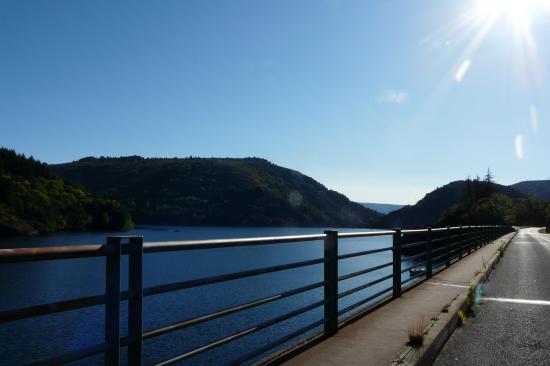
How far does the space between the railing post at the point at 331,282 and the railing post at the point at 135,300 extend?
2.89 metres

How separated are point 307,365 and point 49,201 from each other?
435 ft

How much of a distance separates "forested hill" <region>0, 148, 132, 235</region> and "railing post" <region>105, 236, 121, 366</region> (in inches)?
4653

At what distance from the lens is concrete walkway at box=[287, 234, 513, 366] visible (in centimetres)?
483

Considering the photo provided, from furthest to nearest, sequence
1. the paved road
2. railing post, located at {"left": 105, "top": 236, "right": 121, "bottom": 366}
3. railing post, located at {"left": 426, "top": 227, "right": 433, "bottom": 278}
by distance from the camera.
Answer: railing post, located at {"left": 426, "top": 227, "right": 433, "bottom": 278} → the paved road → railing post, located at {"left": 105, "top": 236, "right": 121, "bottom": 366}

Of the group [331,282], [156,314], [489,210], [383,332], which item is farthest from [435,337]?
[489,210]

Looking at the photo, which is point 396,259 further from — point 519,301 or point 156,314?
point 156,314

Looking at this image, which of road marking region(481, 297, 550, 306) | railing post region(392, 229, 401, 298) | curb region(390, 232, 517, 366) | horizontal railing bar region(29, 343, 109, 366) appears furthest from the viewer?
road marking region(481, 297, 550, 306)

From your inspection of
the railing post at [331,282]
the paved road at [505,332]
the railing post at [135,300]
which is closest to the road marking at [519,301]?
the paved road at [505,332]

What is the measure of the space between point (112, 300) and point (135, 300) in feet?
0.78

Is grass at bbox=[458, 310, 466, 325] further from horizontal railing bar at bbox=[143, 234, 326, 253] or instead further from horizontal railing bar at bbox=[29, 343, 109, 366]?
horizontal railing bar at bbox=[29, 343, 109, 366]

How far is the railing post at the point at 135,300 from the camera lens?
3.04 meters

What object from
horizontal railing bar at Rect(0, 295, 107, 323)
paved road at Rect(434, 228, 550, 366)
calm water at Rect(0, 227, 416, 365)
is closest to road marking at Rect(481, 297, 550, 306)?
paved road at Rect(434, 228, 550, 366)

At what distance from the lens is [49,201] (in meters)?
124

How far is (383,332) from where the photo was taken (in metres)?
5.90
